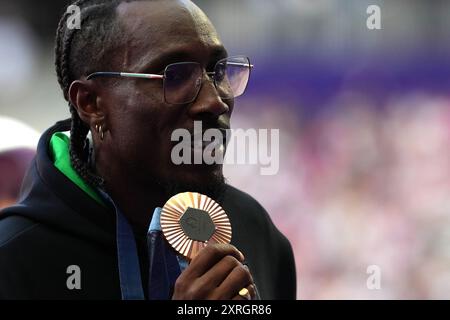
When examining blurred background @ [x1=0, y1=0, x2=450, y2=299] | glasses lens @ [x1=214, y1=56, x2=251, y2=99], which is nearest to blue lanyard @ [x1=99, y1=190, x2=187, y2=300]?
glasses lens @ [x1=214, y1=56, x2=251, y2=99]

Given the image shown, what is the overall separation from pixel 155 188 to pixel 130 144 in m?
0.12

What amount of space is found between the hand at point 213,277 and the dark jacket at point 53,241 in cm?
33

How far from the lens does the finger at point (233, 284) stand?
1.34 meters

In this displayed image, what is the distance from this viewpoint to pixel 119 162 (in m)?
1.73

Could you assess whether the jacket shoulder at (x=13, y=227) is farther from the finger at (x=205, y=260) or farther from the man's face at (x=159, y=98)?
the finger at (x=205, y=260)

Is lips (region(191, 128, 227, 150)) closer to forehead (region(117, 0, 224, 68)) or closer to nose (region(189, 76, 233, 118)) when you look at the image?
nose (region(189, 76, 233, 118))

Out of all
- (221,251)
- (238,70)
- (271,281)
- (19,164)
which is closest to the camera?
(221,251)

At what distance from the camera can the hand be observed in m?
1.34

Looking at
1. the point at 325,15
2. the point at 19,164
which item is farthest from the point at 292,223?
the point at 19,164

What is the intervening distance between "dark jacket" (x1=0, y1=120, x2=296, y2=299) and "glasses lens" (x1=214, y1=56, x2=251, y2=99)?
40cm

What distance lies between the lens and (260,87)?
5.00m

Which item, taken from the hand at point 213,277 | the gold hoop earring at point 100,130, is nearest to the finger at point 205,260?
the hand at point 213,277

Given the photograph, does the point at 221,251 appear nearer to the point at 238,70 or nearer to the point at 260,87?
the point at 238,70

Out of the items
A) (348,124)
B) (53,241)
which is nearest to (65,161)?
(53,241)
